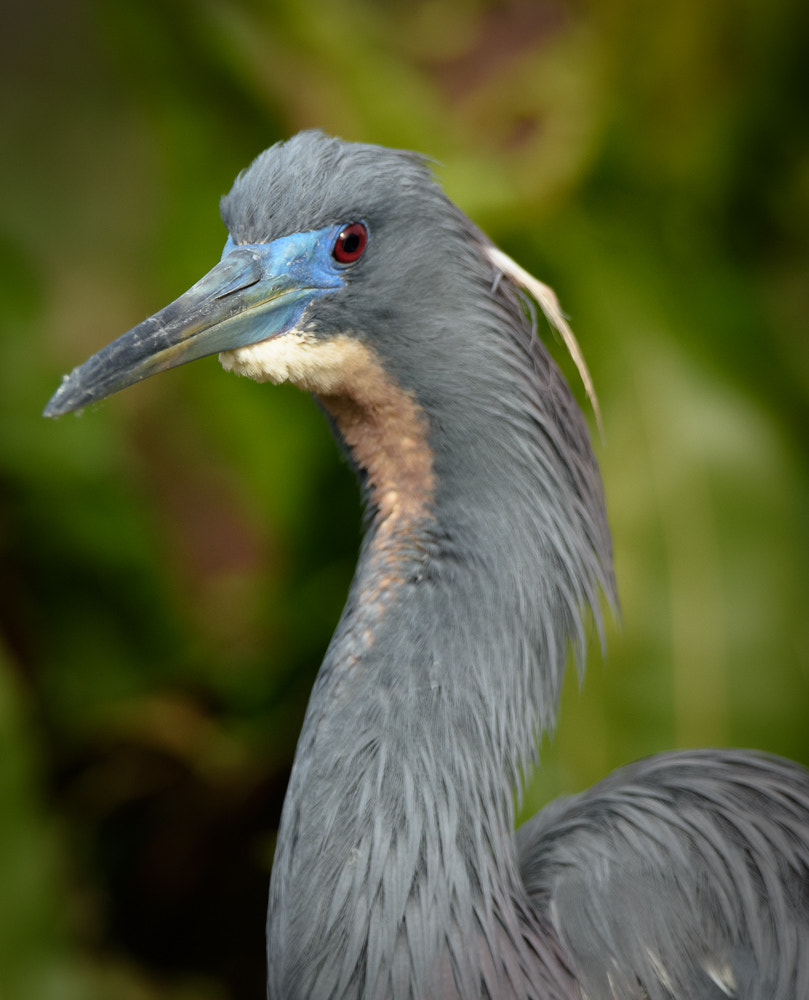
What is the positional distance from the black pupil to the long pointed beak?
0.03 m

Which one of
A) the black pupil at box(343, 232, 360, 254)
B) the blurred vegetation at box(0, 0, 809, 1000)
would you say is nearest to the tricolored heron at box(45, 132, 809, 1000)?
the black pupil at box(343, 232, 360, 254)

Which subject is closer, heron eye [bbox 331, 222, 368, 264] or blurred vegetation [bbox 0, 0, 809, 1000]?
heron eye [bbox 331, 222, 368, 264]

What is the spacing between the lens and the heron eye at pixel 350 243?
120 cm

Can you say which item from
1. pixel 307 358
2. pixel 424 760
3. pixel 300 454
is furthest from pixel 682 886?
pixel 300 454

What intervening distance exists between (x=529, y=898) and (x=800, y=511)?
1038 mm

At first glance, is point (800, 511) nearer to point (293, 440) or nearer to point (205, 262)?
point (293, 440)

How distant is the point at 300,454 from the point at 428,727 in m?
1.08

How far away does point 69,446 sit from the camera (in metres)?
2.09

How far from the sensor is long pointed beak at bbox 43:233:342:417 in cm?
112

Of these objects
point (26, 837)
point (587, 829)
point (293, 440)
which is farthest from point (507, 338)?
point (26, 837)

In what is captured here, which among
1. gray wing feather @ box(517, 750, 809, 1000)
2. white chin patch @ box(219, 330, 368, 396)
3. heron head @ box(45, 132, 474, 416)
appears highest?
heron head @ box(45, 132, 474, 416)

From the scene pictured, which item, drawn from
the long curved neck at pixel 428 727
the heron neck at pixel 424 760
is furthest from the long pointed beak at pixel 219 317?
the heron neck at pixel 424 760

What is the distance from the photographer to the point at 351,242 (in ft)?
3.94

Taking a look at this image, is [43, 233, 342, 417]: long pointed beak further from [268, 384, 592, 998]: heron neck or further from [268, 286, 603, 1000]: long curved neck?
[268, 384, 592, 998]: heron neck
